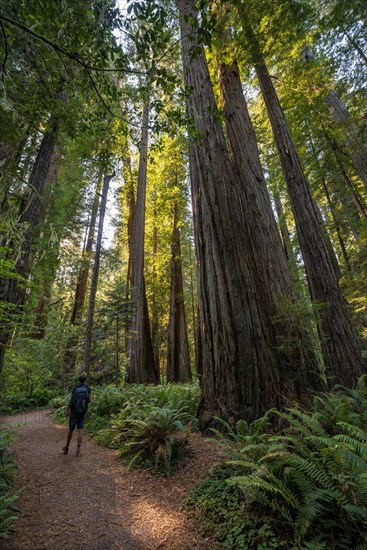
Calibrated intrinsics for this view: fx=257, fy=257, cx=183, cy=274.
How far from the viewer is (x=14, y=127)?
3176 mm

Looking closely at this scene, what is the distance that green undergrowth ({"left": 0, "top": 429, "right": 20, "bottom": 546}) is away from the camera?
255 cm

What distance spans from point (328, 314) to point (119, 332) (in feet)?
23.9

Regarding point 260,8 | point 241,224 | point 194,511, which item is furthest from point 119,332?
point 260,8

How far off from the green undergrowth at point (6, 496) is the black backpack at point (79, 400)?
1.22 metres

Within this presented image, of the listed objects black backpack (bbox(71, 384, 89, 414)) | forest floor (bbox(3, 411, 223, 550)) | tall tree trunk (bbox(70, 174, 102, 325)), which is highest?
tall tree trunk (bbox(70, 174, 102, 325))

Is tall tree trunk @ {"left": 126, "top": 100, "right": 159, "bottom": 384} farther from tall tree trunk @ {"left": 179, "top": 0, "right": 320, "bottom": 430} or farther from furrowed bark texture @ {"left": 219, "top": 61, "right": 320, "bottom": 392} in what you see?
tall tree trunk @ {"left": 179, "top": 0, "right": 320, "bottom": 430}

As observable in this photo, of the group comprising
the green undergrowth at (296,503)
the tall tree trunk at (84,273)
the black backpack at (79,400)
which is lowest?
the green undergrowth at (296,503)

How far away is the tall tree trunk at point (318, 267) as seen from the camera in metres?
4.92

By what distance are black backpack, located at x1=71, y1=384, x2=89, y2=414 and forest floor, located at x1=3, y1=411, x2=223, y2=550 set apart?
2.51ft

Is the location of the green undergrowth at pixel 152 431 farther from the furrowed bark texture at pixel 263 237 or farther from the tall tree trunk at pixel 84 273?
the tall tree trunk at pixel 84 273

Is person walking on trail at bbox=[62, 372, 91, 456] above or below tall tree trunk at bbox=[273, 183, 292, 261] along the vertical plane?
below

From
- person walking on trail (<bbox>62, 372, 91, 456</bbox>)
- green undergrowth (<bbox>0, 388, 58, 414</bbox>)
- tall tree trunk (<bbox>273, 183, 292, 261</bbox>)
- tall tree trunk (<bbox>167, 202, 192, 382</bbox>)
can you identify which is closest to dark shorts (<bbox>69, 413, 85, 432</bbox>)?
person walking on trail (<bbox>62, 372, 91, 456</bbox>)

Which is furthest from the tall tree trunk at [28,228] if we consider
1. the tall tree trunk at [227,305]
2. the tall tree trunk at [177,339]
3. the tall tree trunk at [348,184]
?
the tall tree trunk at [348,184]

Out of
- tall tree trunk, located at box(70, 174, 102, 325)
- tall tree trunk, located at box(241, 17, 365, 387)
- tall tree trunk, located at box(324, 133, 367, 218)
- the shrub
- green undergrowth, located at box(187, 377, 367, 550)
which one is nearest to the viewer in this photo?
green undergrowth, located at box(187, 377, 367, 550)
